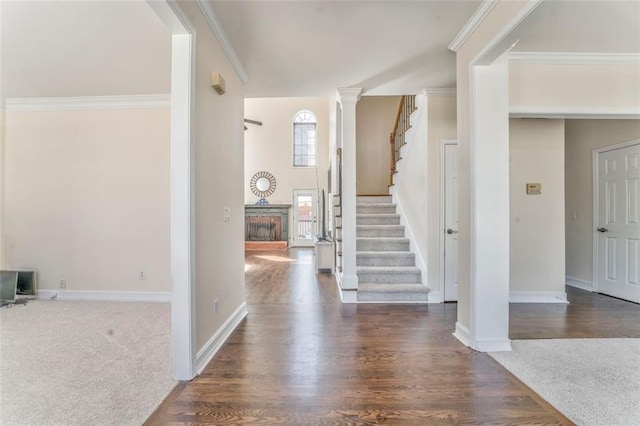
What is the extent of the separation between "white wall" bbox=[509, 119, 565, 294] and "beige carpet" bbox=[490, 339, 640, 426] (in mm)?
1112

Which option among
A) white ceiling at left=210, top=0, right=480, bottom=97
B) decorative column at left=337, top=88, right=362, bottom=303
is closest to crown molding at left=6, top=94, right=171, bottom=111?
white ceiling at left=210, top=0, right=480, bottom=97

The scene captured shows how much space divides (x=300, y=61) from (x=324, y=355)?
269 centimetres

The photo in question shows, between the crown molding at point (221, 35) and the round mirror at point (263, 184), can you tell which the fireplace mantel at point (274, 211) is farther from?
the crown molding at point (221, 35)

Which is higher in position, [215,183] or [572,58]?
[572,58]

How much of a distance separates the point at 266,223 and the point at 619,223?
26.5 feet

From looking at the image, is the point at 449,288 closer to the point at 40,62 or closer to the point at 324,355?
the point at 324,355

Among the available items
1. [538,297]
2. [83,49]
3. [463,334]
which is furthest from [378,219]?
[83,49]

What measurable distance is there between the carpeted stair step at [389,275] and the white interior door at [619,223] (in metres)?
2.59

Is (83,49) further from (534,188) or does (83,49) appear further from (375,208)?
(534,188)

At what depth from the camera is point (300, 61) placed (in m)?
2.79

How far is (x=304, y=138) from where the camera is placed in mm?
9891

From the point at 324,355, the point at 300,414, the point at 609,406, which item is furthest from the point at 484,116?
the point at 300,414

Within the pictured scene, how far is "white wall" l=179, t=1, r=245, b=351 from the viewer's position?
78.2 inches

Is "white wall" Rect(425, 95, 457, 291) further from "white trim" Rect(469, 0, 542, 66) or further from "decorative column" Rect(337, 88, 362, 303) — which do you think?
"white trim" Rect(469, 0, 542, 66)
